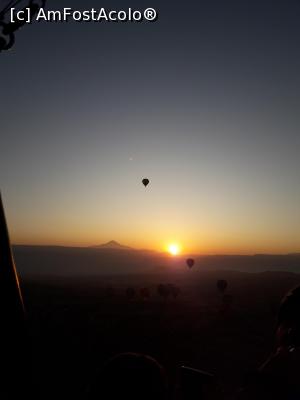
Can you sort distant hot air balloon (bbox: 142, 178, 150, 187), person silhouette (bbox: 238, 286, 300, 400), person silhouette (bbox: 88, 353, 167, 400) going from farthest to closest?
distant hot air balloon (bbox: 142, 178, 150, 187) < person silhouette (bbox: 88, 353, 167, 400) < person silhouette (bbox: 238, 286, 300, 400)

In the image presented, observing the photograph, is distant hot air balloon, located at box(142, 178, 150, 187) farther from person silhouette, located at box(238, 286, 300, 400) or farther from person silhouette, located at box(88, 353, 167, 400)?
person silhouette, located at box(238, 286, 300, 400)

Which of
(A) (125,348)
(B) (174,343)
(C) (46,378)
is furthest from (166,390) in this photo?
(B) (174,343)

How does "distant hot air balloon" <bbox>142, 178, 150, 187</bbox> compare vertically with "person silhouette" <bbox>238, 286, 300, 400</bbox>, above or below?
above

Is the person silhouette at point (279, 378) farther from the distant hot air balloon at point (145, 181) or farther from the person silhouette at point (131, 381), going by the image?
the distant hot air balloon at point (145, 181)

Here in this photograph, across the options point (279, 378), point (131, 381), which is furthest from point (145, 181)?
point (279, 378)

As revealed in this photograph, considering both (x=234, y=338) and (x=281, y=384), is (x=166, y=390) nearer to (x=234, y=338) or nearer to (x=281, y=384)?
(x=281, y=384)

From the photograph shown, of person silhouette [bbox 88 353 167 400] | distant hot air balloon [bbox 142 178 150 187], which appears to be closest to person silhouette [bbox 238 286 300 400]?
person silhouette [bbox 88 353 167 400]

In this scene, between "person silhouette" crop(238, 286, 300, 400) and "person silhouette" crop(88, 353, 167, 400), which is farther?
"person silhouette" crop(88, 353, 167, 400)

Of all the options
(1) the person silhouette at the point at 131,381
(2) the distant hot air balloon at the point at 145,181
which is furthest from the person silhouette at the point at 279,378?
(2) the distant hot air balloon at the point at 145,181

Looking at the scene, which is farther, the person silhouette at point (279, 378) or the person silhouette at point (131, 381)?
the person silhouette at point (131, 381)
